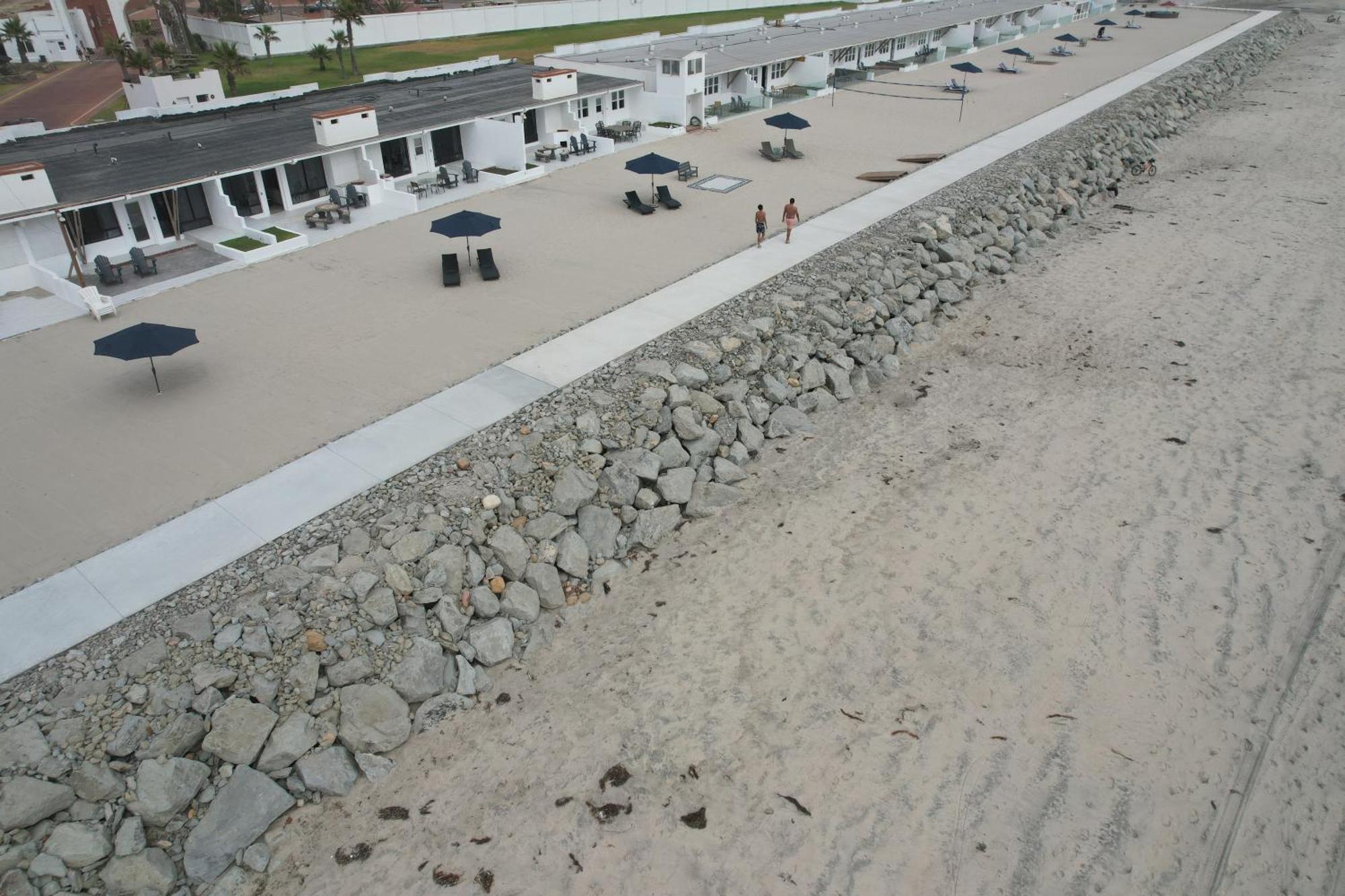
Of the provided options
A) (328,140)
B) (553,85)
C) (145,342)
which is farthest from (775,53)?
(145,342)

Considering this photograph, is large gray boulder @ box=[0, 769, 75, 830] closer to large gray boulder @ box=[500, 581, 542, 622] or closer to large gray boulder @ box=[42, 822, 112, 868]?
large gray boulder @ box=[42, 822, 112, 868]

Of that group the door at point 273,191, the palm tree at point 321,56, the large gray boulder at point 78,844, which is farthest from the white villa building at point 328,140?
the large gray boulder at point 78,844

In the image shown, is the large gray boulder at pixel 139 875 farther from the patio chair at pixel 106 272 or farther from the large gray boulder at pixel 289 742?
the patio chair at pixel 106 272

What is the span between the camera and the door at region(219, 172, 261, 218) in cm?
2670

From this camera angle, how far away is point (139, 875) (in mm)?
9234

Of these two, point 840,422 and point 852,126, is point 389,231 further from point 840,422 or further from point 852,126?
point 852,126

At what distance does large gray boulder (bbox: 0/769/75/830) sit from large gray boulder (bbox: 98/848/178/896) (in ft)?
2.97

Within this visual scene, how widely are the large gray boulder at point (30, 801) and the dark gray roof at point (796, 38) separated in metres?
36.5

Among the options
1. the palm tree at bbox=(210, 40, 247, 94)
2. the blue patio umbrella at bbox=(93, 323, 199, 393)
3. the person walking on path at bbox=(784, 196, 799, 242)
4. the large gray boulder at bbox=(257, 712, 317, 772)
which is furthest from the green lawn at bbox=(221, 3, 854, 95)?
the large gray boulder at bbox=(257, 712, 317, 772)

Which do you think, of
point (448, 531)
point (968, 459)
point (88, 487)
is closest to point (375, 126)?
point (88, 487)

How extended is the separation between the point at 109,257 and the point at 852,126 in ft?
96.3

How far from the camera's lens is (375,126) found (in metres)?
28.7

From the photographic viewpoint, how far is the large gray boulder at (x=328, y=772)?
1042 centimetres

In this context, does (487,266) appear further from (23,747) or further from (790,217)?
(23,747)
